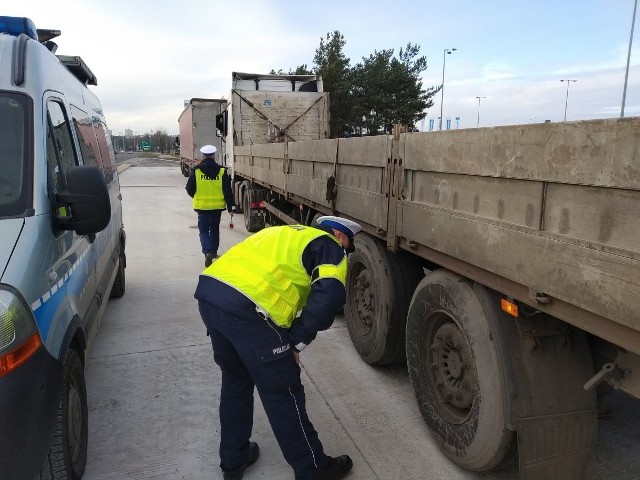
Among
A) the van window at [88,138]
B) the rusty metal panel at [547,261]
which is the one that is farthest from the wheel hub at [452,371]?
the van window at [88,138]

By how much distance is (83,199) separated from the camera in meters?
2.51

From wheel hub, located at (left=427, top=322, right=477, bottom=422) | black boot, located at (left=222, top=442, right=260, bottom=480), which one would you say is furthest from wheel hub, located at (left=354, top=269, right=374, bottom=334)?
black boot, located at (left=222, top=442, right=260, bottom=480)

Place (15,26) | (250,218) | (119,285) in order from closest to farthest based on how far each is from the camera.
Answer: (15,26) < (119,285) < (250,218)

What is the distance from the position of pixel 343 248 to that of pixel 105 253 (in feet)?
8.61

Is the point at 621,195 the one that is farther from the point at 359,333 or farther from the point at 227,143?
the point at 227,143

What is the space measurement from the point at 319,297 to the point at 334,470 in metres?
1.07

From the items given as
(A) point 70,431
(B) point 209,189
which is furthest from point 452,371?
(B) point 209,189

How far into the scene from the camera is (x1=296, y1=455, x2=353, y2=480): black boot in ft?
8.84

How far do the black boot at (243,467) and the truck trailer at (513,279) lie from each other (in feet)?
3.51

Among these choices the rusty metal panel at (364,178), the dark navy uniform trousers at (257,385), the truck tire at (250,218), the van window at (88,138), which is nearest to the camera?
the dark navy uniform trousers at (257,385)

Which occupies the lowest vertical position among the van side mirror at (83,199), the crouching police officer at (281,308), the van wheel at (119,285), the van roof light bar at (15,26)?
the van wheel at (119,285)

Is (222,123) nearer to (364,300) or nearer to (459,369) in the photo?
(364,300)

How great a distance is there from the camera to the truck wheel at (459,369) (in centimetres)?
249

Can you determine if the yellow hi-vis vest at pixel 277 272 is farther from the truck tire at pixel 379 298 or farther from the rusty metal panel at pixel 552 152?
the truck tire at pixel 379 298
